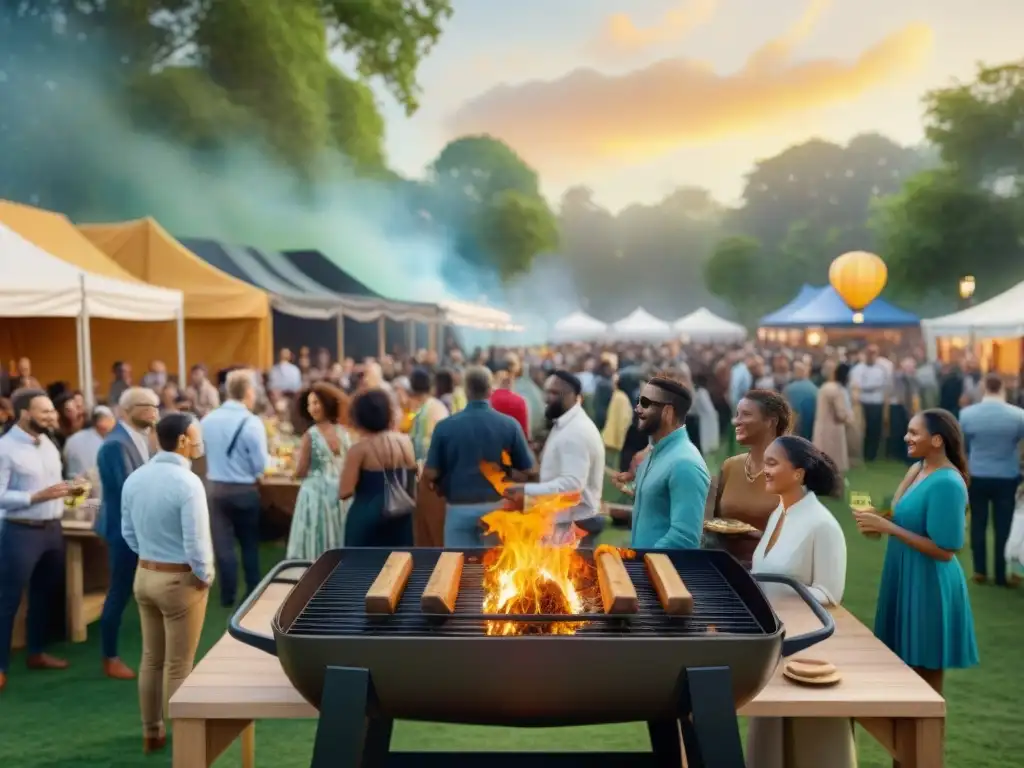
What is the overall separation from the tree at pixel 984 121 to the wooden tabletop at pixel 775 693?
31315mm

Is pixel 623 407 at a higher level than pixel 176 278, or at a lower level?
lower

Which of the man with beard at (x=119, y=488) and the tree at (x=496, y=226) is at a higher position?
the tree at (x=496, y=226)

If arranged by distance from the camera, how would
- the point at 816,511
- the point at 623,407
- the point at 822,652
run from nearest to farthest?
the point at 822,652
the point at 816,511
the point at 623,407

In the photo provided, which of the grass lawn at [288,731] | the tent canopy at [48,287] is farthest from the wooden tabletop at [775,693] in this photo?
the tent canopy at [48,287]

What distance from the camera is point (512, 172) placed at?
2584 inches

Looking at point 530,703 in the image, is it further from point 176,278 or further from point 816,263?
point 816,263

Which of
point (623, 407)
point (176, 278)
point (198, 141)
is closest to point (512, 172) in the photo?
point (198, 141)

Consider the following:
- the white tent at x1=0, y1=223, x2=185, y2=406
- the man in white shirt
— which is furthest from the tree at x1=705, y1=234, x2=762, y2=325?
the white tent at x1=0, y1=223, x2=185, y2=406

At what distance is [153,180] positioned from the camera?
106 feet

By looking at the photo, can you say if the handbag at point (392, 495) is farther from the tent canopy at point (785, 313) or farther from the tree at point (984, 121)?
the tree at point (984, 121)

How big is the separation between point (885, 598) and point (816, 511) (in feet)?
3.55

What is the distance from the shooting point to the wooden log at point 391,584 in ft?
7.36

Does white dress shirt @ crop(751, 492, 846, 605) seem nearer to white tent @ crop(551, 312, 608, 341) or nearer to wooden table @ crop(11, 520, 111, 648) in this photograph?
wooden table @ crop(11, 520, 111, 648)

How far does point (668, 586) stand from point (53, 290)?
8.03 metres
